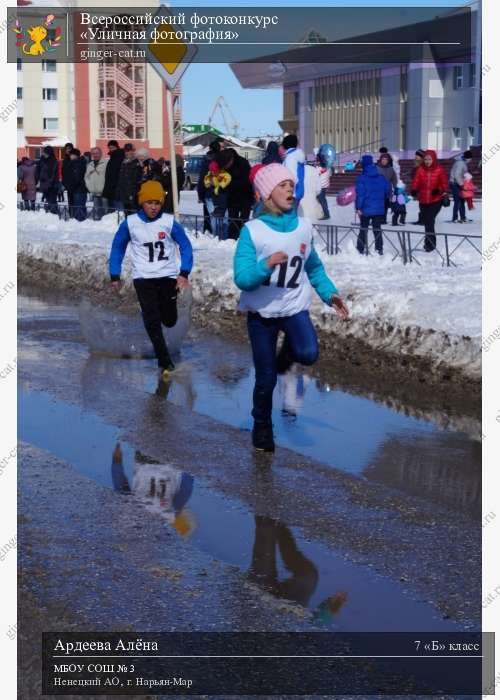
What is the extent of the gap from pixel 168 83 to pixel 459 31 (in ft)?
98.7

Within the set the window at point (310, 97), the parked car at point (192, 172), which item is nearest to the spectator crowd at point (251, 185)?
the parked car at point (192, 172)

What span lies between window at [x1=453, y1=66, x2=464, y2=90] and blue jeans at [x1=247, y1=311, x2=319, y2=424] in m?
38.8

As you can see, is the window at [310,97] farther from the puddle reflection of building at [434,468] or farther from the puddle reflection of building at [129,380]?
the puddle reflection of building at [434,468]

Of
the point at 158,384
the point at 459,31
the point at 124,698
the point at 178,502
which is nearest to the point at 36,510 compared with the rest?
the point at 178,502

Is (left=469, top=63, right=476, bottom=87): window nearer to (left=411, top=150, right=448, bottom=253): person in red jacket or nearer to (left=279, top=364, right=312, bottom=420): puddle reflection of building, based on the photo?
(left=411, top=150, right=448, bottom=253): person in red jacket

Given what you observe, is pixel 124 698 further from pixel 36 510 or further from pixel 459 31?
pixel 459 31

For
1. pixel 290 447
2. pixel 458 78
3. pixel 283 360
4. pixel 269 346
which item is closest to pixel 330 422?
pixel 290 447

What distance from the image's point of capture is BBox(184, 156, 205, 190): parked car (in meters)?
47.4

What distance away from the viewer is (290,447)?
24.8 ft

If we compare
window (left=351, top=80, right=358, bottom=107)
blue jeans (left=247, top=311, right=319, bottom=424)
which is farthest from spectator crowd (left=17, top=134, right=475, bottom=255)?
window (left=351, top=80, right=358, bottom=107)

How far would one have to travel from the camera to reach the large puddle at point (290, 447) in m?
4.86

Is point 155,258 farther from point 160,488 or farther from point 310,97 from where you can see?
point 310,97

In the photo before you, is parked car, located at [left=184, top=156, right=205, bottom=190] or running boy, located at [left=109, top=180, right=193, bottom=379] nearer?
running boy, located at [left=109, top=180, right=193, bottom=379]
